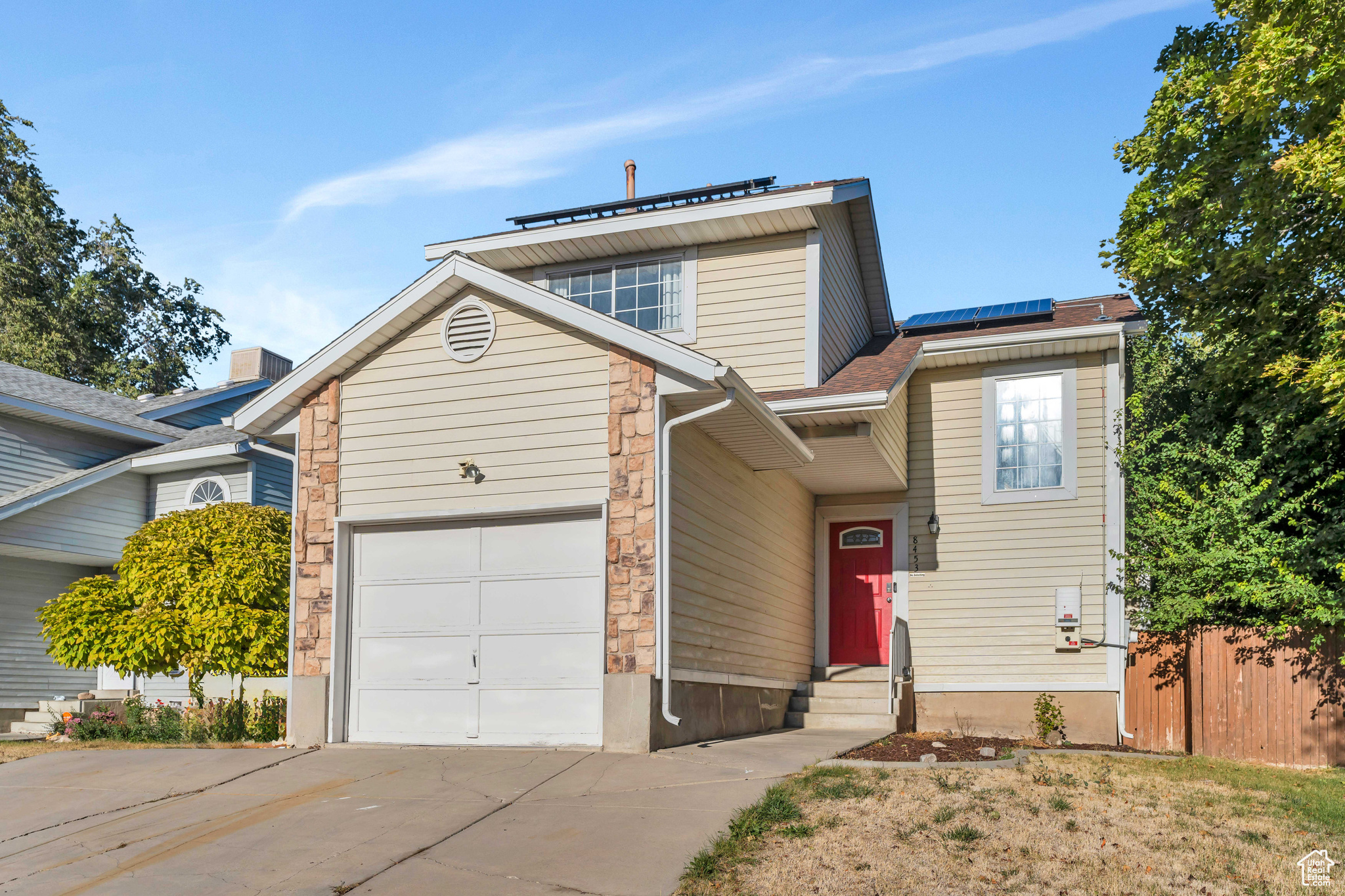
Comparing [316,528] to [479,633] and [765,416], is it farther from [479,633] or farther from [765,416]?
[765,416]

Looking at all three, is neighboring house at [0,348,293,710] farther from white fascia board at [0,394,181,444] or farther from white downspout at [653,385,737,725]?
white downspout at [653,385,737,725]

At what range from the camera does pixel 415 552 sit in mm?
10039

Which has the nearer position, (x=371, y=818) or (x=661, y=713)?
(x=371, y=818)

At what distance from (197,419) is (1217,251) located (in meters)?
19.7

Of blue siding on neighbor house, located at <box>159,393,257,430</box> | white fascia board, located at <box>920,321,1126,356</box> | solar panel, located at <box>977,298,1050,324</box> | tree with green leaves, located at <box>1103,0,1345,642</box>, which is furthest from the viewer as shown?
blue siding on neighbor house, located at <box>159,393,257,430</box>

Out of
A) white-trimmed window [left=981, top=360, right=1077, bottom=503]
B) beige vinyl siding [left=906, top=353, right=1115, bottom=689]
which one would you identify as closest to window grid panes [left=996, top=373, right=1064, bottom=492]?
white-trimmed window [left=981, top=360, right=1077, bottom=503]

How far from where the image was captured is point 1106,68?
13227 millimetres

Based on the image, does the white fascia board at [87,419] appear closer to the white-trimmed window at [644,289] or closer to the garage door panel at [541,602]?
the white-trimmed window at [644,289]

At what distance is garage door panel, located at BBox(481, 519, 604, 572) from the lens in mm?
9375

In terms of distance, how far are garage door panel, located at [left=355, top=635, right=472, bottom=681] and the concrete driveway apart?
2.43 ft

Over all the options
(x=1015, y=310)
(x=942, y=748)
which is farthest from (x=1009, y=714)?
(x=1015, y=310)

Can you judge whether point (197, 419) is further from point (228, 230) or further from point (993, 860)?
point (993, 860)

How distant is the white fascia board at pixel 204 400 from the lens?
2077cm

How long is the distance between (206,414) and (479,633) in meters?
15.4
